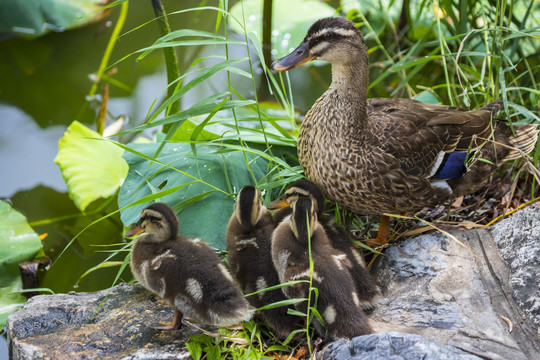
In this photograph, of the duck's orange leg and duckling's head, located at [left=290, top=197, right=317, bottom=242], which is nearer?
duckling's head, located at [left=290, top=197, right=317, bottom=242]

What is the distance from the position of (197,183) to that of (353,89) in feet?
2.95

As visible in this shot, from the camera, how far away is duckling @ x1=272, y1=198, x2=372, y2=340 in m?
2.29

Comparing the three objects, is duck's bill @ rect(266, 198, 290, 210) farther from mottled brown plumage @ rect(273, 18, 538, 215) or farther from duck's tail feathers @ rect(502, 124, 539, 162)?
duck's tail feathers @ rect(502, 124, 539, 162)

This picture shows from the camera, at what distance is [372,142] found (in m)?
2.74

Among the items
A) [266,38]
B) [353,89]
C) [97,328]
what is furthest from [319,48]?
[266,38]

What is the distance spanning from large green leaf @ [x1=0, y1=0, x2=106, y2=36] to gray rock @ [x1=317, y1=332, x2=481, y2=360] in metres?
3.35

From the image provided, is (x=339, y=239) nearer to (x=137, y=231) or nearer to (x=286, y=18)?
(x=137, y=231)

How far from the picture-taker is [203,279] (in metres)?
2.32

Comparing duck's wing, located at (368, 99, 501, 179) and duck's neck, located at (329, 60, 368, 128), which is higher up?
duck's neck, located at (329, 60, 368, 128)

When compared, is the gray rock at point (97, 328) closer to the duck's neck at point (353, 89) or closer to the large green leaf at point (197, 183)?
the large green leaf at point (197, 183)

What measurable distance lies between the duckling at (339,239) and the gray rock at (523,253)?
548 mm

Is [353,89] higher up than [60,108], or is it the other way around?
[353,89]

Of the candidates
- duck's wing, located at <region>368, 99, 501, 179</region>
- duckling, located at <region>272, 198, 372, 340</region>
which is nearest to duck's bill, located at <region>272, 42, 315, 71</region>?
duck's wing, located at <region>368, 99, 501, 179</region>

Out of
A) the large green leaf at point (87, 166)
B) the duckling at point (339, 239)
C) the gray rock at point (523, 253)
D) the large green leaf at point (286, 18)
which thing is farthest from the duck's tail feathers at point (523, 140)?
the large green leaf at point (87, 166)
